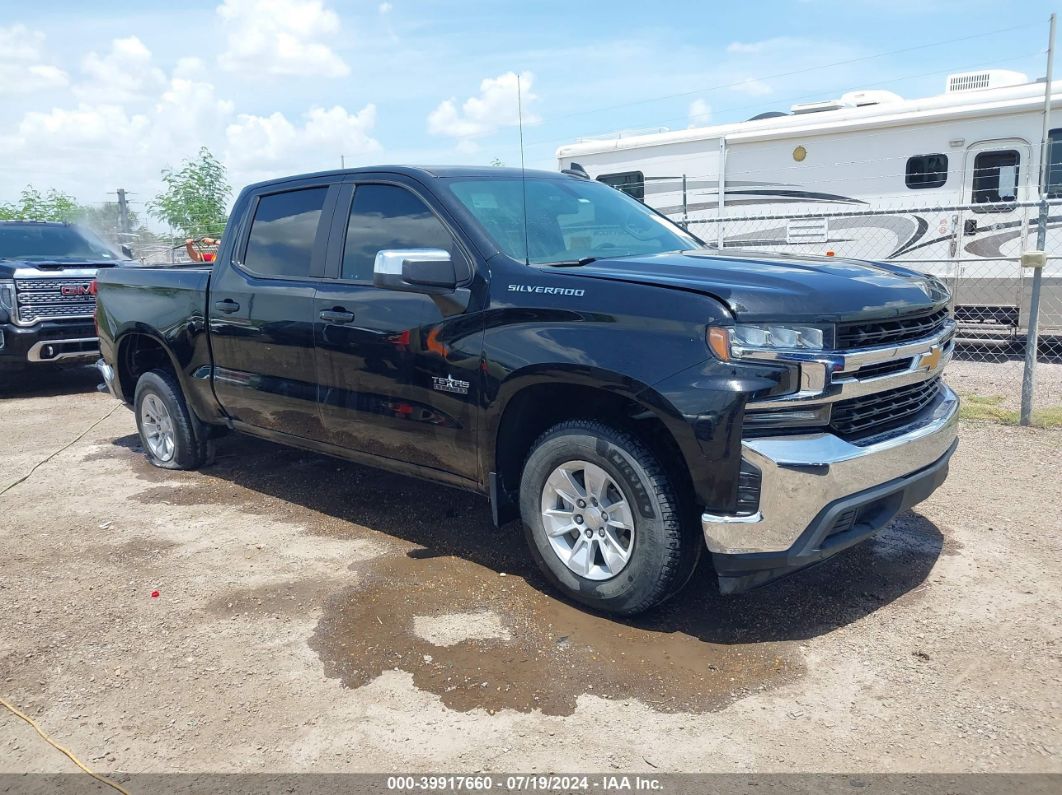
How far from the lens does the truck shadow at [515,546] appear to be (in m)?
3.85

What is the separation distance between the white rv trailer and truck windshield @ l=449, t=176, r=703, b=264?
5199 millimetres

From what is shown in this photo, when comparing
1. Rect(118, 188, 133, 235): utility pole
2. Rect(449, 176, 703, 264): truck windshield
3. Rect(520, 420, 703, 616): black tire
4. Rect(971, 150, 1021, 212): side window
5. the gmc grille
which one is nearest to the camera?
the gmc grille

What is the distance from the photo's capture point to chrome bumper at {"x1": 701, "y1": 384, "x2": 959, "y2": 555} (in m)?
3.28

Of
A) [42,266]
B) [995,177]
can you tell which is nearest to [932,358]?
[995,177]

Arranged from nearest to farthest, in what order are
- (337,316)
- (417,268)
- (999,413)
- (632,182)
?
1. (417,268)
2. (337,316)
3. (999,413)
4. (632,182)

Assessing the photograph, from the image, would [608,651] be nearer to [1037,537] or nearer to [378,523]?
[378,523]

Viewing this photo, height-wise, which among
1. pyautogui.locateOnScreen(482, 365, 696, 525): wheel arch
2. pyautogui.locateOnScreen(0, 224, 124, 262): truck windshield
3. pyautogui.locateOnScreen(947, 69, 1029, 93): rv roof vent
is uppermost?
pyautogui.locateOnScreen(947, 69, 1029, 93): rv roof vent

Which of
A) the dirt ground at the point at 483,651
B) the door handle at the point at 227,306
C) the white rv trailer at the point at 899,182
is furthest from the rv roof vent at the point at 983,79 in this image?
the door handle at the point at 227,306

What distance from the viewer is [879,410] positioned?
3623 mm

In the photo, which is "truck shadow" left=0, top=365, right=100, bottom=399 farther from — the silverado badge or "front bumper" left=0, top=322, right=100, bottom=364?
the silverado badge

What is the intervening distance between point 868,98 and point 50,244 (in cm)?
1054

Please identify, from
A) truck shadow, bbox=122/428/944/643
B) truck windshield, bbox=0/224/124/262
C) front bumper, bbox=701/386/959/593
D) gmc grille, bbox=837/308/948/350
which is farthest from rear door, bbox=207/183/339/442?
truck windshield, bbox=0/224/124/262

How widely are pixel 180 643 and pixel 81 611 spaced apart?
694mm

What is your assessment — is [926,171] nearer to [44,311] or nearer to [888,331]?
[888,331]
